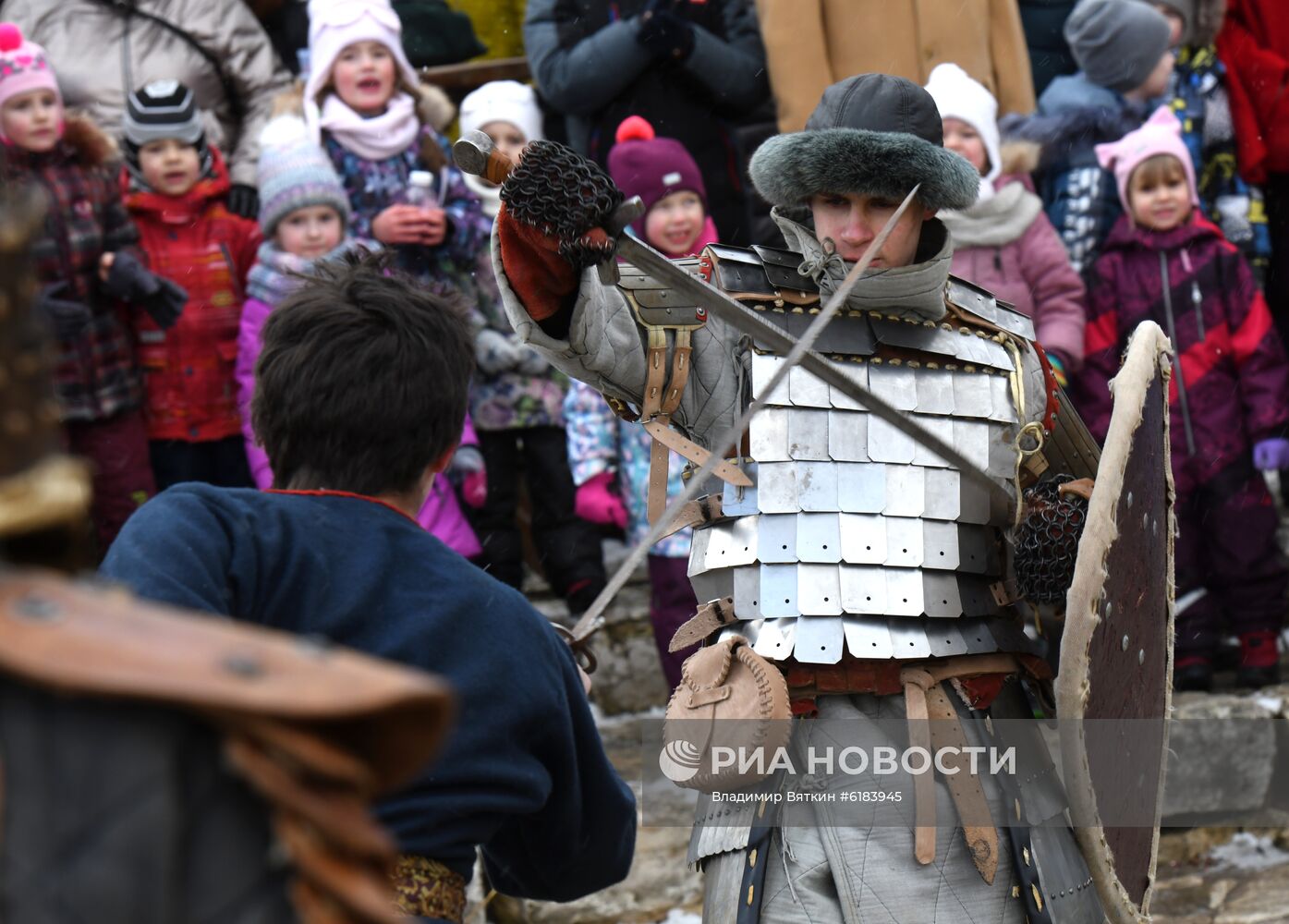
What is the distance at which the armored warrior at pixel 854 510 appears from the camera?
287 cm

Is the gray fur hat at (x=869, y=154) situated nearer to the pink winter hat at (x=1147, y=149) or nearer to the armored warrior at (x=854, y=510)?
the armored warrior at (x=854, y=510)

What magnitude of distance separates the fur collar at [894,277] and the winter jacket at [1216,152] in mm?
3030

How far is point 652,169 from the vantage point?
16.5 ft

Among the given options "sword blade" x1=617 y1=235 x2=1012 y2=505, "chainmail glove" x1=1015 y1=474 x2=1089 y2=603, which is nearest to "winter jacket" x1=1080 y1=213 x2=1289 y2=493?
"chainmail glove" x1=1015 y1=474 x2=1089 y2=603

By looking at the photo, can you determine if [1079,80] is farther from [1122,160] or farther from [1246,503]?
[1246,503]

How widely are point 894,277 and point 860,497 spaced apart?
408 millimetres

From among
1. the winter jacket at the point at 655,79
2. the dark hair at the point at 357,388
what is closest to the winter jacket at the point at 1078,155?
the winter jacket at the point at 655,79

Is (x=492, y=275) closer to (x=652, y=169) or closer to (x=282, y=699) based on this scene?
(x=652, y=169)

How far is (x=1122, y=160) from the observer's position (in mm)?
5453

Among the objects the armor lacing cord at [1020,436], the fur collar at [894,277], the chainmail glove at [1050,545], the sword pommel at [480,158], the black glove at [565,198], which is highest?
the sword pommel at [480,158]

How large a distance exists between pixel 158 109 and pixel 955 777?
329cm

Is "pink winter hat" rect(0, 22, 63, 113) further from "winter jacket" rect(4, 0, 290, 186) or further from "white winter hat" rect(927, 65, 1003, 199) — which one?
"white winter hat" rect(927, 65, 1003, 199)

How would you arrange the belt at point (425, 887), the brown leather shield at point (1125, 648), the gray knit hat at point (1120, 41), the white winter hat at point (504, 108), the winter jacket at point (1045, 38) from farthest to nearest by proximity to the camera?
the winter jacket at point (1045, 38)
the gray knit hat at point (1120, 41)
the white winter hat at point (504, 108)
the brown leather shield at point (1125, 648)
the belt at point (425, 887)

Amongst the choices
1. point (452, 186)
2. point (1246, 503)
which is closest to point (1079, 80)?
point (1246, 503)
